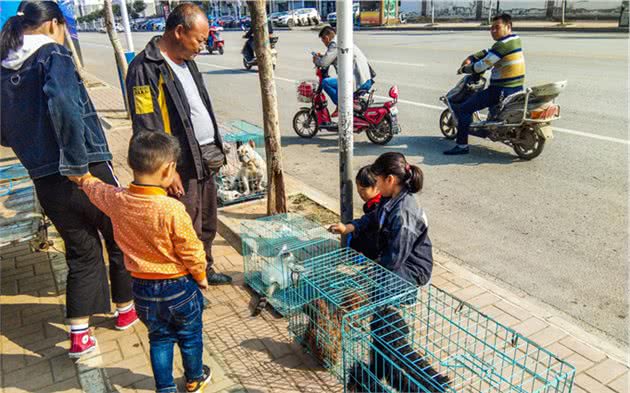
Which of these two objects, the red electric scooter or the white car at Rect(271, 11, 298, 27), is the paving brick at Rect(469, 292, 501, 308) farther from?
the white car at Rect(271, 11, 298, 27)

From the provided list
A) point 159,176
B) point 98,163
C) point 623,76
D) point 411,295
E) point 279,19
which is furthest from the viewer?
point 279,19

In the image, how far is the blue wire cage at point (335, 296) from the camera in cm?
270

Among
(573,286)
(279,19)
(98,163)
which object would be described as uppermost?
(279,19)

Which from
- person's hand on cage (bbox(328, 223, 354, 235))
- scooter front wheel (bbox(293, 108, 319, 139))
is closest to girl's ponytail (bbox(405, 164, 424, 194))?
person's hand on cage (bbox(328, 223, 354, 235))

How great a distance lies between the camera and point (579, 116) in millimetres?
8625

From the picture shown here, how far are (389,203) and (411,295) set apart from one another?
57 cm

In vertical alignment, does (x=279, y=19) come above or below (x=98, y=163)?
above

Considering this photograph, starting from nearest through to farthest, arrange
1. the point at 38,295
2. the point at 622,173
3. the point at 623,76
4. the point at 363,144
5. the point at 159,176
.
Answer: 1. the point at 159,176
2. the point at 38,295
3. the point at 622,173
4. the point at 363,144
5. the point at 623,76

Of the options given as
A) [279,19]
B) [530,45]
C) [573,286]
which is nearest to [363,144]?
[573,286]

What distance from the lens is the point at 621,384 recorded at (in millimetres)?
2920

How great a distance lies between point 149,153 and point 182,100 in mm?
1047

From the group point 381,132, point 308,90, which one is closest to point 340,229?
point 381,132

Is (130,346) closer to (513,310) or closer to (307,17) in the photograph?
(513,310)

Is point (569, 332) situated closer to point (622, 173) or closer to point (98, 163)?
point (98, 163)
